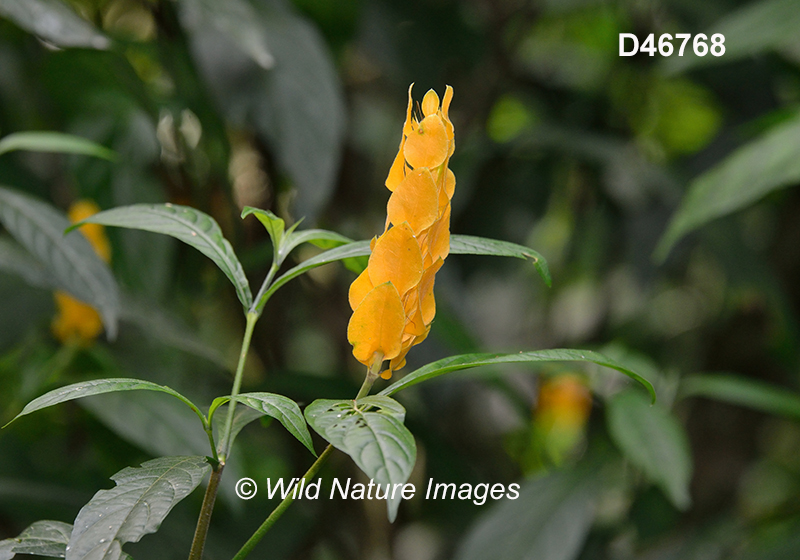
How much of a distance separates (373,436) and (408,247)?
0.21 ft

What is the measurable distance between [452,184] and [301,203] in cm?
37

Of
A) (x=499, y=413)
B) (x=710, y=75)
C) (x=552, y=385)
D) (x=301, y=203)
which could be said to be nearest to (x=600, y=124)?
(x=710, y=75)

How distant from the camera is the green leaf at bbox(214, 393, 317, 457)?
0.23m

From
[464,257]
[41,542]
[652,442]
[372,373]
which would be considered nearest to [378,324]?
[372,373]

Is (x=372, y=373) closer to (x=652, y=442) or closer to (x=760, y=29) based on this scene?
(x=652, y=442)

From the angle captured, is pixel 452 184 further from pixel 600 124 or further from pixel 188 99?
pixel 600 124

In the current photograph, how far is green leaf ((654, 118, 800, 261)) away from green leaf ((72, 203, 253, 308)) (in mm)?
420

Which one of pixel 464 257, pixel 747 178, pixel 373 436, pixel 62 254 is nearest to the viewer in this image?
pixel 373 436

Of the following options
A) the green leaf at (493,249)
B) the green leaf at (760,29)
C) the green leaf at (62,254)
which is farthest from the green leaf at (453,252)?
the green leaf at (760,29)

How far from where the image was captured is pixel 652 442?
1.90 ft

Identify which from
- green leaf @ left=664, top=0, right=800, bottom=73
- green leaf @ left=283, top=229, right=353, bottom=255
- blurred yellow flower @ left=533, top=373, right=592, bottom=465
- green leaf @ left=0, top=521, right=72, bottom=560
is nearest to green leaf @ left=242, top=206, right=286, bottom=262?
green leaf @ left=283, top=229, right=353, bottom=255

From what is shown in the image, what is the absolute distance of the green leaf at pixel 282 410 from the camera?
0.23 meters

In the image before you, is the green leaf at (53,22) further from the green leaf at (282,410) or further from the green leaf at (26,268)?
the green leaf at (282,410)

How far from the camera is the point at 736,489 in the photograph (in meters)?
0.91
